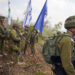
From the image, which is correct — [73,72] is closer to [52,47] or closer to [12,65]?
[52,47]

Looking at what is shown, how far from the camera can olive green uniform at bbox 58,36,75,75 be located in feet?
8.45

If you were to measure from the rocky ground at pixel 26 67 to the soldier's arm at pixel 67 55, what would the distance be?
4.90 metres

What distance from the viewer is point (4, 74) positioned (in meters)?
7.08

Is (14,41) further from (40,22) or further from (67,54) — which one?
(67,54)

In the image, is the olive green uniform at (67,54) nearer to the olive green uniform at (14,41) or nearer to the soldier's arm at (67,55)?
the soldier's arm at (67,55)

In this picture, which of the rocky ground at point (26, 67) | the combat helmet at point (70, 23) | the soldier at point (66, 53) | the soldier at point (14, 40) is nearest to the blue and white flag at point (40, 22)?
the soldier at point (14, 40)

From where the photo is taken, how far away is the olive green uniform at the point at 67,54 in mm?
2574

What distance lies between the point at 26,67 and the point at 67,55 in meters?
6.49

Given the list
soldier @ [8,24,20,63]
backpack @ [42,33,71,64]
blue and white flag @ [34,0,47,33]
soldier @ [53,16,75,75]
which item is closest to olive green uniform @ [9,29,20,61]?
soldier @ [8,24,20,63]

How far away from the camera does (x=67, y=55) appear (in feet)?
8.46

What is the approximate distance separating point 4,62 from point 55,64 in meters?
6.08

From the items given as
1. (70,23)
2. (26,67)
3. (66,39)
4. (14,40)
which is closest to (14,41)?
(14,40)

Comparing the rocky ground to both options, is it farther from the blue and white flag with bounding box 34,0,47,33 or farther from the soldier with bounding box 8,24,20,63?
the blue and white flag with bounding box 34,0,47,33

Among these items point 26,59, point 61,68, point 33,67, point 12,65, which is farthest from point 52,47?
point 26,59
